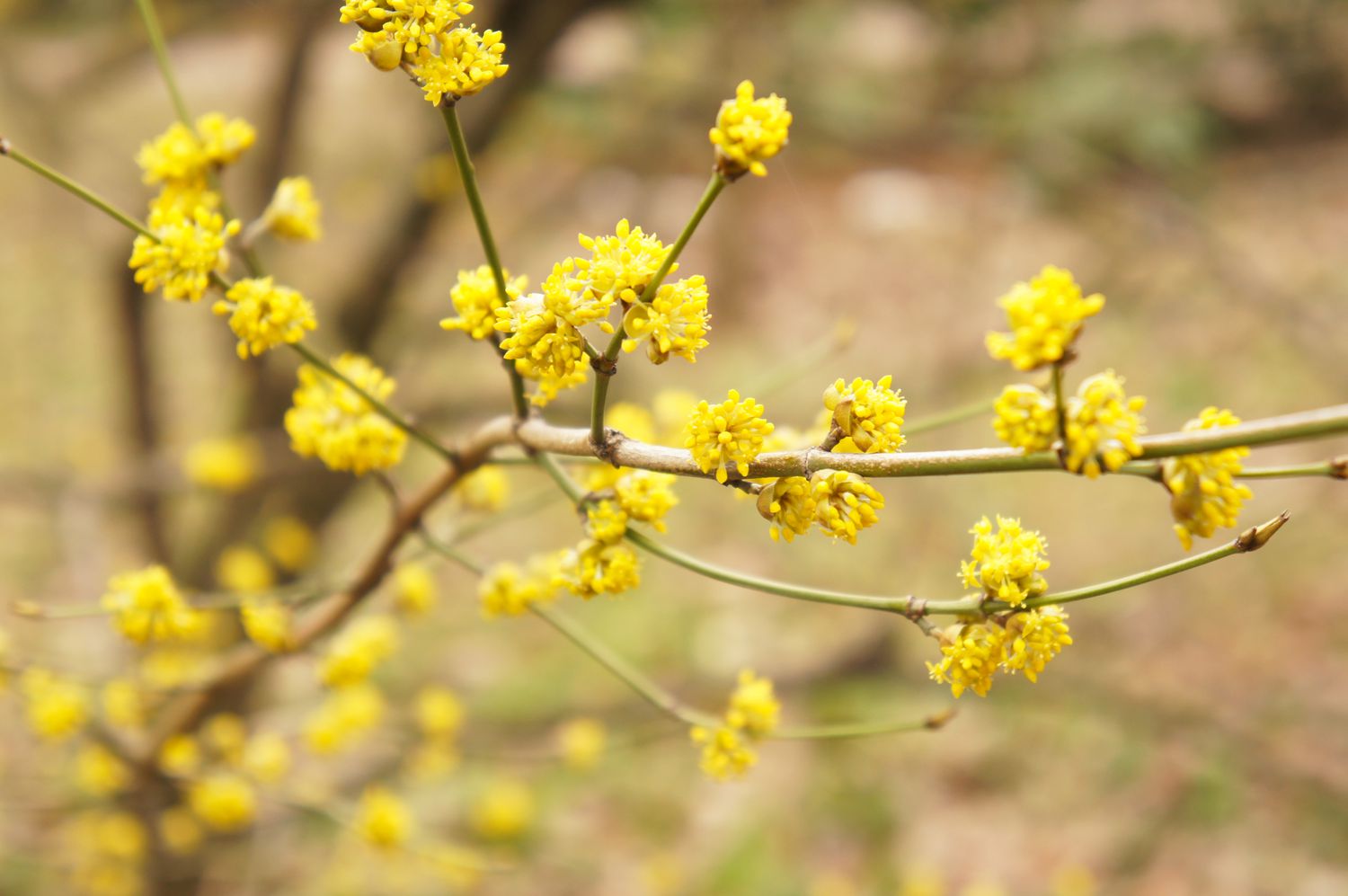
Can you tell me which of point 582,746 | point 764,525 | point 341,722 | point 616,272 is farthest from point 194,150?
point 764,525

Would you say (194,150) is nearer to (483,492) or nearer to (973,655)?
(483,492)

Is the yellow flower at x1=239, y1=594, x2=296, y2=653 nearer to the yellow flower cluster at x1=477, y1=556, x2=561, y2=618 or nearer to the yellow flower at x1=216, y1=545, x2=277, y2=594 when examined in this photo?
the yellow flower cluster at x1=477, y1=556, x2=561, y2=618

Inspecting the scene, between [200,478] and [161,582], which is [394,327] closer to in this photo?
[200,478]

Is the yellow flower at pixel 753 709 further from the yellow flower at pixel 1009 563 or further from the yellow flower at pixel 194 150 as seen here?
the yellow flower at pixel 194 150

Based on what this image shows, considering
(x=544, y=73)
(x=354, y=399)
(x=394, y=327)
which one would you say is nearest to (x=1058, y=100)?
(x=544, y=73)

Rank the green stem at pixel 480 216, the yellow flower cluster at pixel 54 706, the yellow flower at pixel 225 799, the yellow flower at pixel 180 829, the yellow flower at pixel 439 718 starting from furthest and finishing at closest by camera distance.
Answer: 1. the yellow flower at pixel 180 829
2. the yellow flower at pixel 439 718
3. the yellow flower at pixel 225 799
4. the yellow flower cluster at pixel 54 706
5. the green stem at pixel 480 216

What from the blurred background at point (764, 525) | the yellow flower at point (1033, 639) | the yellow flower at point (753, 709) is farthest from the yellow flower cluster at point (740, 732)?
the blurred background at point (764, 525)

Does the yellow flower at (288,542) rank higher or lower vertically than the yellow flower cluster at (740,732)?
higher
